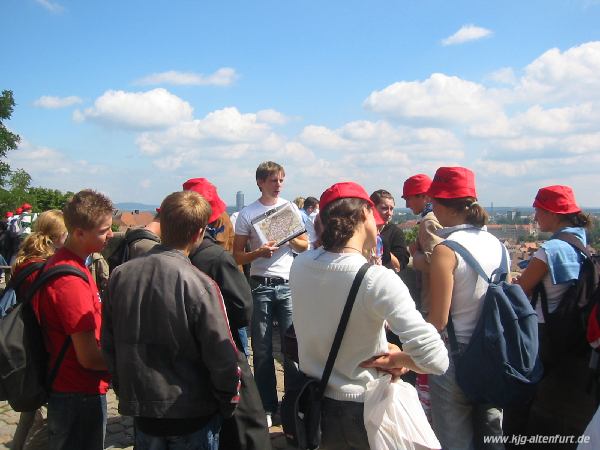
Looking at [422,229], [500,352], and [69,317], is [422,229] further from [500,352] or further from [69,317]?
[69,317]

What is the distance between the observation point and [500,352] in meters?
2.57

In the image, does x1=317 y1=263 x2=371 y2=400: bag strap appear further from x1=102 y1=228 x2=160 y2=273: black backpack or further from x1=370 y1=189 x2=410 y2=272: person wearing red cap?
x1=370 y1=189 x2=410 y2=272: person wearing red cap

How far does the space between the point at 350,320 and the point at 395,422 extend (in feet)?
1.46

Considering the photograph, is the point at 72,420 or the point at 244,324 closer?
the point at 72,420

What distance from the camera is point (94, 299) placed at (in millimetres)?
2590

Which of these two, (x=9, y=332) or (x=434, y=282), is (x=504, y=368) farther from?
(x=9, y=332)

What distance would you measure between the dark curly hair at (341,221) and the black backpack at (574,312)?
1.71 metres

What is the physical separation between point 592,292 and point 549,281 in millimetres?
253

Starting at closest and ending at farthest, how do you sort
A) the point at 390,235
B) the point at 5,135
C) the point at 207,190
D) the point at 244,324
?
the point at 244,324, the point at 207,190, the point at 390,235, the point at 5,135

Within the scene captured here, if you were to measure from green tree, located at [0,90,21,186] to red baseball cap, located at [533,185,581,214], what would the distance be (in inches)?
2031

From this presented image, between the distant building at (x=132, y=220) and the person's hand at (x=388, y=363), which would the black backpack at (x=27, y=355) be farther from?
the person's hand at (x=388, y=363)

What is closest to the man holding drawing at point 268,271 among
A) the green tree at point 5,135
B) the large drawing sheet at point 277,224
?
the large drawing sheet at point 277,224

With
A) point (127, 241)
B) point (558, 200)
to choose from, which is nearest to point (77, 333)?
point (127, 241)

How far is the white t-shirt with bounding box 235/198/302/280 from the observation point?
4.52 metres
